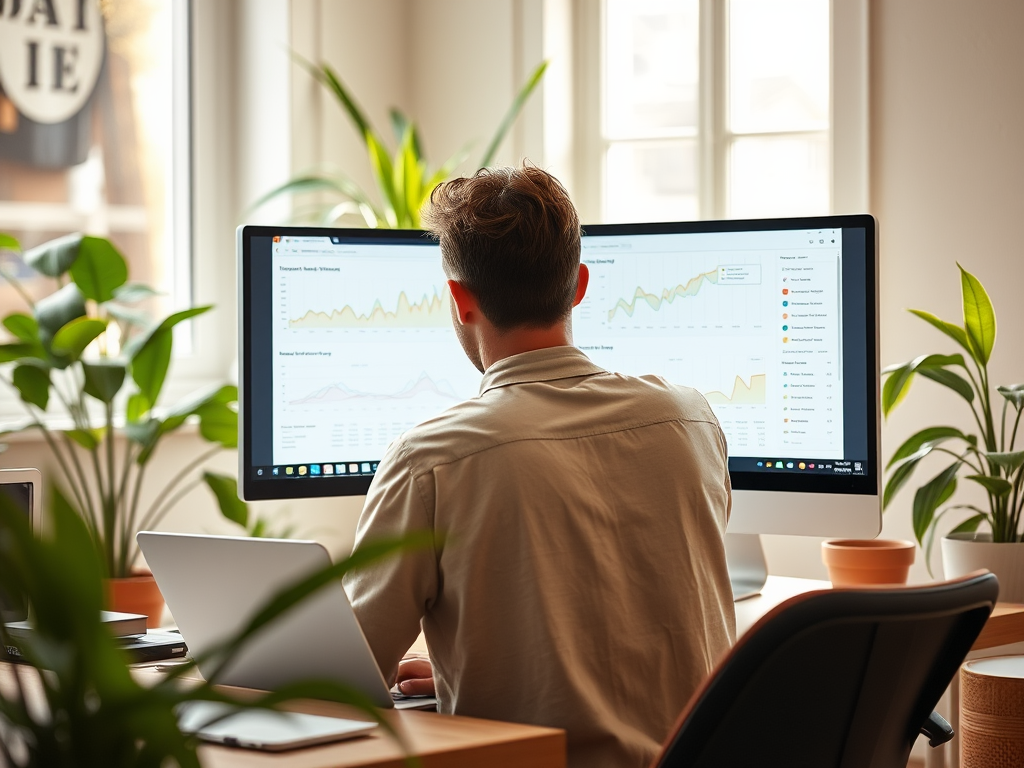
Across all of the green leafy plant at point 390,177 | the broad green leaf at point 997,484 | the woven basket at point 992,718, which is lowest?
the woven basket at point 992,718

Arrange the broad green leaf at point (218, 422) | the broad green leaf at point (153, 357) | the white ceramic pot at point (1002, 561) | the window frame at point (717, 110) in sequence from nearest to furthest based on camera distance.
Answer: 1. the white ceramic pot at point (1002, 561)
2. the broad green leaf at point (153, 357)
3. the broad green leaf at point (218, 422)
4. the window frame at point (717, 110)

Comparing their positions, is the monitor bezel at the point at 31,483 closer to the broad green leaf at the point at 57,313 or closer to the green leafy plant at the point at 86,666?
the broad green leaf at the point at 57,313

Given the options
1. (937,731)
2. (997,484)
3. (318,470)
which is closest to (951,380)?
(997,484)

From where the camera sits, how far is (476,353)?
4.75ft

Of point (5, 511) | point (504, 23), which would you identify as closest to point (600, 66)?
point (504, 23)

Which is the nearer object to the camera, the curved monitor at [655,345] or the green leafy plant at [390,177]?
the curved monitor at [655,345]

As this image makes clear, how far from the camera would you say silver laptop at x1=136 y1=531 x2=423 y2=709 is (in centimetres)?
117

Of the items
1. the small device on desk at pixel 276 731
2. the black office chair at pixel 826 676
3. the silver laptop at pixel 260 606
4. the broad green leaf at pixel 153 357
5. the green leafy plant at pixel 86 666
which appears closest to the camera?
→ the green leafy plant at pixel 86 666

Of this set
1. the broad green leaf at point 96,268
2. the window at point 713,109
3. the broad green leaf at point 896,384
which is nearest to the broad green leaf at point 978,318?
the broad green leaf at point 896,384

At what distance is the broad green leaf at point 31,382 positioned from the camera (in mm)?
2480

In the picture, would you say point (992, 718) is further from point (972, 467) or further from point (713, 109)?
point (713, 109)

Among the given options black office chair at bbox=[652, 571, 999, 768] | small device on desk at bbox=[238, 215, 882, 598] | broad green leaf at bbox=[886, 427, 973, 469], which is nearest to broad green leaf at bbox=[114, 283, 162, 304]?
small device on desk at bbox=[238, 215, 882, 598]

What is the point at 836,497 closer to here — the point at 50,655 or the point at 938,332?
the point at 938,332

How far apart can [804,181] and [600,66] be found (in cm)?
66
